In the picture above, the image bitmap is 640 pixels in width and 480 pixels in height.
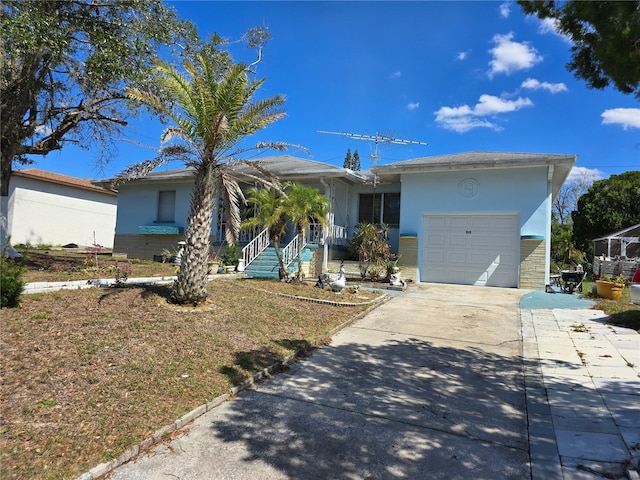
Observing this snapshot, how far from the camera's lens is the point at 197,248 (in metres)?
6.74

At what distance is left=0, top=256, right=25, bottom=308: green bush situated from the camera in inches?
203

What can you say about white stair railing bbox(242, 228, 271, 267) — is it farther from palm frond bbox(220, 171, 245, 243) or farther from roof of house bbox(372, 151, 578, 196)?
palm frond bbox(220, 171, 245, 243)

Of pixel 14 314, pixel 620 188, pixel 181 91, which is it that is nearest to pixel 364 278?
pixel 181 91

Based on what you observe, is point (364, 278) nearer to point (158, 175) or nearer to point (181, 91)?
point (181, 91)

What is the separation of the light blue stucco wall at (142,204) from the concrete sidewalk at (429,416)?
1354 cm

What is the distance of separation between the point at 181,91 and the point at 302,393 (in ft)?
17.5

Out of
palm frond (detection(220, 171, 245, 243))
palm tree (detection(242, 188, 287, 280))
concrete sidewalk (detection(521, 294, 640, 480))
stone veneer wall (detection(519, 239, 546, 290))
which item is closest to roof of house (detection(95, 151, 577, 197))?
palm tree (detection(242, 188, 287, 280))

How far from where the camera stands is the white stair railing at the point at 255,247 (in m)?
13.9

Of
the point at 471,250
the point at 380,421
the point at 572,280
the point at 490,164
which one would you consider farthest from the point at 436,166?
the point at 380,421

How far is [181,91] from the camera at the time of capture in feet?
22.0

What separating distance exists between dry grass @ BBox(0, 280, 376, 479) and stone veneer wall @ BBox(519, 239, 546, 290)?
8.23 meters

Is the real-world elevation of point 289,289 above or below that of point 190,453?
above

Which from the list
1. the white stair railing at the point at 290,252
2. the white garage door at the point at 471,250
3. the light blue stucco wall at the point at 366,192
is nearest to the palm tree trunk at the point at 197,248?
the white stair railing at the point at 290,252

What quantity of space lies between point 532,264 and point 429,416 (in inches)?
413
